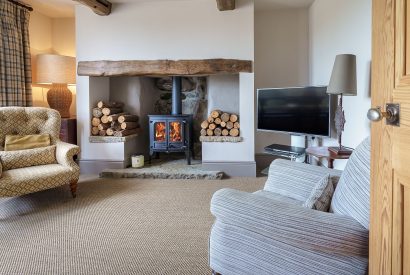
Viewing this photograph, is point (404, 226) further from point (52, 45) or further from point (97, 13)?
point (52, 45)

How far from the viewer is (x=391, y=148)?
2.73ft

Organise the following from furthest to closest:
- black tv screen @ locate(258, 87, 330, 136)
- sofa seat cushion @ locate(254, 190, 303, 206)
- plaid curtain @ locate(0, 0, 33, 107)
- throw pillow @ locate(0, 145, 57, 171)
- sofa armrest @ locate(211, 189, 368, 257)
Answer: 1. plaid curtain @ locate(0, 0, 33, 107)
2. black tv screen @ locate(258, 87, 330, 136)
3. throw pillow @ locate(0, 145, 57, 171)
4. sofa seat cushion @ locate(254, 190, 303, 206)
5. sofa armrest @ locate(211, 189, 368, 257)

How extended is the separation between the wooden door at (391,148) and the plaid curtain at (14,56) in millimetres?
4208

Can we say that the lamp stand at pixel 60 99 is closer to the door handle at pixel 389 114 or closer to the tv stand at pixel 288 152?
the tv stand at pixel 288 152

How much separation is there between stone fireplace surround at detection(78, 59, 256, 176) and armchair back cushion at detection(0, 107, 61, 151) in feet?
2.72

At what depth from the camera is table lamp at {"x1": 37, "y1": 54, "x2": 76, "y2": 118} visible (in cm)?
433

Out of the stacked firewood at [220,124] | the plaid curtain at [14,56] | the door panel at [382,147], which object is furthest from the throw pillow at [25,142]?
the door panel at [382,147]

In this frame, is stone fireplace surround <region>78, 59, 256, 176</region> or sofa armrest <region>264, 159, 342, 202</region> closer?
sofa armrest <region>264, 159, 342, 202</region>

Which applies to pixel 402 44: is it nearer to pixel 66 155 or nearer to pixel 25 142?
pixel 66 155

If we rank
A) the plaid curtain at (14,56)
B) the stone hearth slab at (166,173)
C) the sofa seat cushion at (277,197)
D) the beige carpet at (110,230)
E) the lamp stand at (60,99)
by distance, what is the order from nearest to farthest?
1. the sofa seat cushion at (277,197)
2. the beige carpet at (110,230)
3. the plaid curtain at (14,56)
4. the stone hearth slab at (166,173)
5. the lamp stand at (60,99)

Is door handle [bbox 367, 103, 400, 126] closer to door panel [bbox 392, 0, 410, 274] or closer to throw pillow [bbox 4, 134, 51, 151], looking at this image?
door panel [bbox 392, 0, 410, 274]

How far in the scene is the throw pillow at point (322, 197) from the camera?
153 centimetres

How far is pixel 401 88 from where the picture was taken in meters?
0.78

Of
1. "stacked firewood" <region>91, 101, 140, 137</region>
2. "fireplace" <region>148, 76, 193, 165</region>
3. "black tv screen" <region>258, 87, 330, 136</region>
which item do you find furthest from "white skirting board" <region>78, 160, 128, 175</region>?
"black tv screen" <region>258, 87, 330, 136</region>
